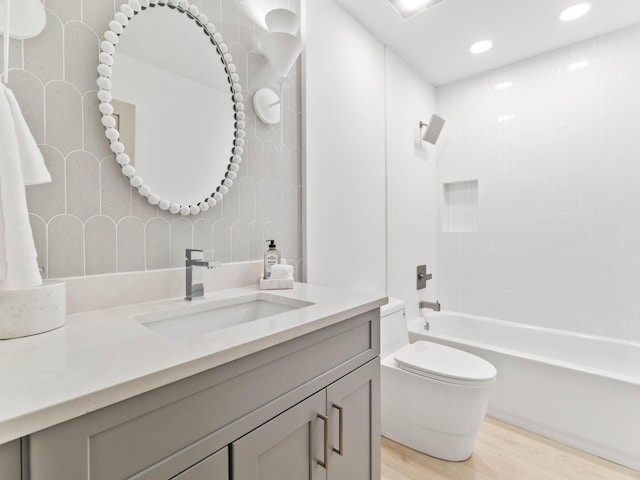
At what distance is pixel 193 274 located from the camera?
3.52 ft

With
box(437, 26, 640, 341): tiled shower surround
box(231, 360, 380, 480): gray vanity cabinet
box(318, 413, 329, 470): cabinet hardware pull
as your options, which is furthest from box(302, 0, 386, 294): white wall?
box(437, 26, 640, 341): tiled shower surround

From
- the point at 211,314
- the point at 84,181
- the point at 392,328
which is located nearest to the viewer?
the point at 84,181

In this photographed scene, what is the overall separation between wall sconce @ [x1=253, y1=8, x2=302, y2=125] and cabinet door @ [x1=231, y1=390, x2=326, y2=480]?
1173 millimetres

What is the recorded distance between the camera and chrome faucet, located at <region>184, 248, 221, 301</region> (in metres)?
1.06

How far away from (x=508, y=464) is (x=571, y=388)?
0.55 meters

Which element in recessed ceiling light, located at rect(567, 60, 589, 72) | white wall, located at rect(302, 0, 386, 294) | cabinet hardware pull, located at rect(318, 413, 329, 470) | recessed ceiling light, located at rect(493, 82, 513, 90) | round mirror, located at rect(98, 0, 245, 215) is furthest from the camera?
recessed ceiling light, located at rect(493, 82, 513, 90)

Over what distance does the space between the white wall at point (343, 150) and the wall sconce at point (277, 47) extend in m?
0.23

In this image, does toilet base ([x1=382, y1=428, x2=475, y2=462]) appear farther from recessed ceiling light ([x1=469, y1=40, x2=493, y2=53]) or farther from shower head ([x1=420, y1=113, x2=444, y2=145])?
recessed ceiling light ([x1=469, y1=40, x2=493, y2=53])

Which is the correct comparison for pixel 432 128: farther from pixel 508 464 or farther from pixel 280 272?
pixel 508 464

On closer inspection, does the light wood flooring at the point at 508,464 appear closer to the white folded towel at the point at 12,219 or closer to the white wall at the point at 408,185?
the white wall at the point at 408,185

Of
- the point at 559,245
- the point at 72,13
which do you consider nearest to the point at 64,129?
the point at 72,13

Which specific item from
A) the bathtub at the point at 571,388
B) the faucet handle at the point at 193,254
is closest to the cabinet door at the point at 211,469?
the faucet handle at the point at 193,254

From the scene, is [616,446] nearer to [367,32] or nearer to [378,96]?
[378,96]

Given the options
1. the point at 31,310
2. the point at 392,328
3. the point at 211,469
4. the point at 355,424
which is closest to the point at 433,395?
the point at 392,328
